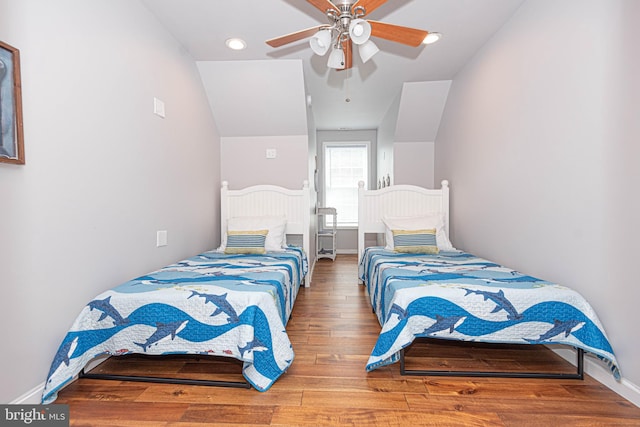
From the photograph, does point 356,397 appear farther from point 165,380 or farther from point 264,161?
point 264,161

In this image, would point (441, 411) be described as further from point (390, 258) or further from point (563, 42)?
point (563, 42)

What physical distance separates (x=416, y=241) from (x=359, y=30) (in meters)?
1.97

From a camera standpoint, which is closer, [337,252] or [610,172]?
[610,172]

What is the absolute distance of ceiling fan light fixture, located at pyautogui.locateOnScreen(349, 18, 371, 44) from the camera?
1794 mm

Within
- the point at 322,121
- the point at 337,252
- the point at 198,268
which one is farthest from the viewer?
the point at 337,252

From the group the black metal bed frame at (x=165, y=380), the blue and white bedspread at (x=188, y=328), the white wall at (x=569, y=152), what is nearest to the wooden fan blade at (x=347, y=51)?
the white wall at (x=569, y=152)

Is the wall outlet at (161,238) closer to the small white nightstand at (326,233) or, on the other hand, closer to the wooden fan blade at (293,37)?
the wooden fan blade at (293,37)

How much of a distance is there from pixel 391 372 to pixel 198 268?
58.6 inches

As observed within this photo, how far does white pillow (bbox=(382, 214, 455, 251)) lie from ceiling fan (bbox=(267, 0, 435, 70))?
1718 millimetres

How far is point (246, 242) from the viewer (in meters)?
3.07

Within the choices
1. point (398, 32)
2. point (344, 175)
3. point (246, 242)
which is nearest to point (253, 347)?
point (246, 242)

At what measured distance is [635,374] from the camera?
1439 mm

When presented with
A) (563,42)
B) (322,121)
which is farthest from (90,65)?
(322,121)

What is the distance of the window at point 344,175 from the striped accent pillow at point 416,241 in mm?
3081
